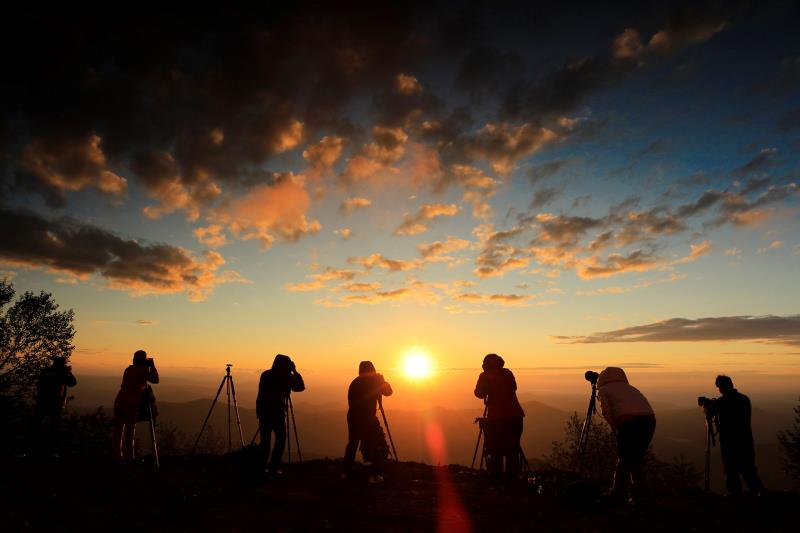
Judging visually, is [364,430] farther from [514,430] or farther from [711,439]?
[711,439]

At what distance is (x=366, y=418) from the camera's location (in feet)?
34.5

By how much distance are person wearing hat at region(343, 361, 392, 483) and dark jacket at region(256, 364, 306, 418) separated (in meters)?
1.41

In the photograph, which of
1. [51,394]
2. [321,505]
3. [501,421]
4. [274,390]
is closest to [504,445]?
[501,421]

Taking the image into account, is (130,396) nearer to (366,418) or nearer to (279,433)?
(279,433)

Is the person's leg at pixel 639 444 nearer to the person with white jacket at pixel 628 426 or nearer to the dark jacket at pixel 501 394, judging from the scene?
the person with white jacket at pixel 628 426

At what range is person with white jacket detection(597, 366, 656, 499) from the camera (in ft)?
25.0

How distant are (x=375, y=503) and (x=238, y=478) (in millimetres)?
3971

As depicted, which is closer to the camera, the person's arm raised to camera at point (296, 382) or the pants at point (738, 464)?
the pants at point (738, 464)

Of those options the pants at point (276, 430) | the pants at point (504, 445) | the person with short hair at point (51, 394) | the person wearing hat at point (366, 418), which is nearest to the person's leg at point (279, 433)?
the pants at point (276, 430)

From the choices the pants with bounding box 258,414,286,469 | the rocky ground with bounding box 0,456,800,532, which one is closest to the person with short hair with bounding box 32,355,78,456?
the rocky ground with bounding box 0,456,800,532

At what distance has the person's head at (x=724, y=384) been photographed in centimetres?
1003

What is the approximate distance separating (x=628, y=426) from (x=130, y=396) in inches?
487

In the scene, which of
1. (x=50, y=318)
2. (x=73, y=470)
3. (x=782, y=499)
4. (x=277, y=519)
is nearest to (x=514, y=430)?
(x=782, y=499)

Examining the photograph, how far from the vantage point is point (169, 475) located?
33.4 feet
